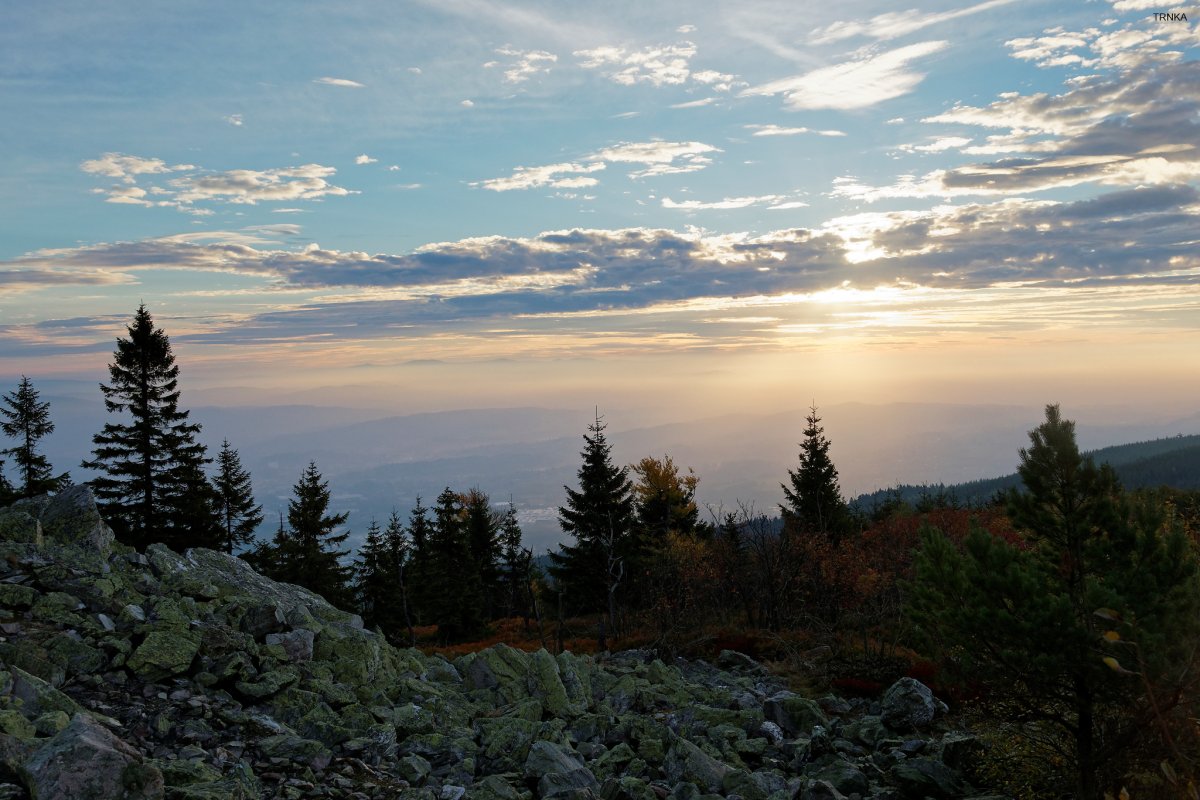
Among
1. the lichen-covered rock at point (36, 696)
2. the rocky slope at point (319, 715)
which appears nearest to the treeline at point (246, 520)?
the rocky slope at point (319, 715)

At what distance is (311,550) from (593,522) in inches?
771

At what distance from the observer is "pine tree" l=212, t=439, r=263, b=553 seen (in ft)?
174

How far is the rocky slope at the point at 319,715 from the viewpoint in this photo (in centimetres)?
1206

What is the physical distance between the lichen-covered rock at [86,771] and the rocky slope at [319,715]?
2 centimetres

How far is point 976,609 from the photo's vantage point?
1274cm

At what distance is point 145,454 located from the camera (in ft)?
128

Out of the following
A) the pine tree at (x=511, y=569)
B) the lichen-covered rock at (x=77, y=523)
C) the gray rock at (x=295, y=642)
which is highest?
the lichen-covered rock at (x=77, y=523)

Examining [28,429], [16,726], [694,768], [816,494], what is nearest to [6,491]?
[28,429]

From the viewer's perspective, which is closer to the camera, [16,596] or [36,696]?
[36,696]

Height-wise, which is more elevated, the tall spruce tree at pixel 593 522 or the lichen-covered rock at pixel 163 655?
the lichen-covered rock at pixel 163 655

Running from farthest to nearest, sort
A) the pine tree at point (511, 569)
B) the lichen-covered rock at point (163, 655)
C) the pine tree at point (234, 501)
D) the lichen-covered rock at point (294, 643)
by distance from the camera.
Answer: the pine tree at point (511, 569)
the pine tree at point (234, 501)
the lichen-covered rock at point (294, 643)
the lichen-covered rock at point (163, 655)

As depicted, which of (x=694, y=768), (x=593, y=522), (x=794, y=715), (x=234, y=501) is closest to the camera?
(x=694, y=768)

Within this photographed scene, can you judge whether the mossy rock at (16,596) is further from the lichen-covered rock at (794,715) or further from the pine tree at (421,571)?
the pine tree at (421,571)

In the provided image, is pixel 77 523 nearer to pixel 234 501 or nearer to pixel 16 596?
pixel 16 596
